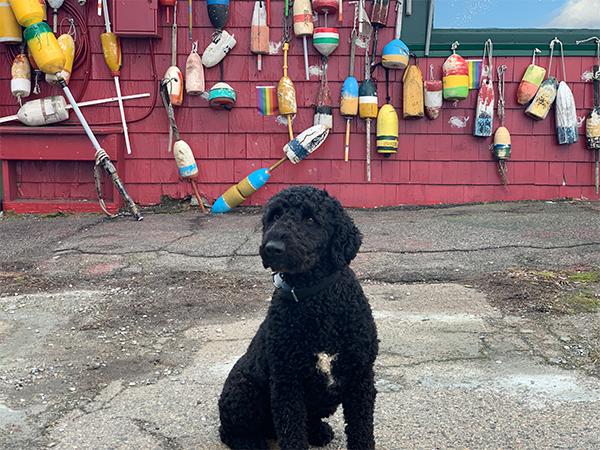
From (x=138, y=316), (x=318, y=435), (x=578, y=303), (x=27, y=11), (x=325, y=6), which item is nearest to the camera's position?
(x=318, y=435)

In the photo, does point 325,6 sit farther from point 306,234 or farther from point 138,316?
point 306,234

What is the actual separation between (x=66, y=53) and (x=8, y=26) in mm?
727

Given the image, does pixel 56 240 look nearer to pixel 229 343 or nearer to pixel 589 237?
pixel 229 343

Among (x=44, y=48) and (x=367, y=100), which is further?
(x=367, y=100)

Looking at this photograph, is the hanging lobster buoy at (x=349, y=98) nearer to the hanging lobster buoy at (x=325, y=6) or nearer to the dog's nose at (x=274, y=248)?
the hanging lobster buoy at (x=325, y=6)

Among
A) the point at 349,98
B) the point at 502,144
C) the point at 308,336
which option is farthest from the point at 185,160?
the point at 308,336

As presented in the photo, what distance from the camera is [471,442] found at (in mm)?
2180

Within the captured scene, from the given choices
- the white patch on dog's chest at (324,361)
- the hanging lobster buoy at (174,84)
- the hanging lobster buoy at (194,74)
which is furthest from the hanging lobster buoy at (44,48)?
the white patch on dog's chest at (324,361)

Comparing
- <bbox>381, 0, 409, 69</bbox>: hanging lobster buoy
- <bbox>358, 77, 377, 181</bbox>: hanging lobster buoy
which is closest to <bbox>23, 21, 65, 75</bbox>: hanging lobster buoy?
<bbox>358, 77, 377, 181</bbox>: hanging lobster buoy

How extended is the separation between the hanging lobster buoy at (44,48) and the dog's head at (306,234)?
19.4 feet

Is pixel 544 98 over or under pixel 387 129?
over

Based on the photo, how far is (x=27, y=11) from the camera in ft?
22.1

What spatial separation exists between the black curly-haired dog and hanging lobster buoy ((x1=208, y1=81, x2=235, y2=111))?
214 inches

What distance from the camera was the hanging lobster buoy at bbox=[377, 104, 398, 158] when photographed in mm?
7277
